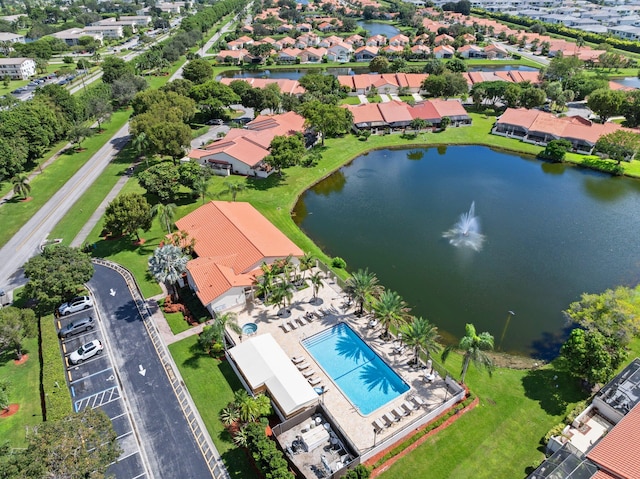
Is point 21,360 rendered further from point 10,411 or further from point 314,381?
point 314,381

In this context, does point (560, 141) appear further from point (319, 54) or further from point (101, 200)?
point (319, 54)

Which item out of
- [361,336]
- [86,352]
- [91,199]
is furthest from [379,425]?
[91,199]

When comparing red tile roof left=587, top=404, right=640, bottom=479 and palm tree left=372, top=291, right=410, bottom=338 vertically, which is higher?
palm tree left=372, top=291, right=410, bottom=338

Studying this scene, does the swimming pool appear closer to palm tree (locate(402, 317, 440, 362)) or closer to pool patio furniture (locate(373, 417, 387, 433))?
pool patio furniture (locate(373, 417, 387, 433))

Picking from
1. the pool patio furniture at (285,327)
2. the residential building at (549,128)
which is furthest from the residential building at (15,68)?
the residential building at (549,128)

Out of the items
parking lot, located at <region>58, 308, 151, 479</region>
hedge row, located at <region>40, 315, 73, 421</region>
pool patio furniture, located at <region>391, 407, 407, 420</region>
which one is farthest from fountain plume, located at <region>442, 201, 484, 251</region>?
hedge row, located at <region>40, 315, 73, 421</region>
